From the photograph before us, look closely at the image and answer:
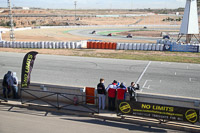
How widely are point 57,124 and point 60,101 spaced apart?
8.50 feet

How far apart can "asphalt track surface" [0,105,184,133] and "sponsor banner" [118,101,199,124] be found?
589mm

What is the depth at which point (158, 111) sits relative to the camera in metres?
10.2

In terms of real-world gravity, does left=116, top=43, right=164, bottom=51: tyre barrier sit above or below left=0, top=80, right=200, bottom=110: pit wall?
above

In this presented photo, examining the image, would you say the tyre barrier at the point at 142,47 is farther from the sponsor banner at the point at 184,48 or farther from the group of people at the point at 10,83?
the group of people at the point at 10,83

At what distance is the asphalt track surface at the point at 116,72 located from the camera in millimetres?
16797


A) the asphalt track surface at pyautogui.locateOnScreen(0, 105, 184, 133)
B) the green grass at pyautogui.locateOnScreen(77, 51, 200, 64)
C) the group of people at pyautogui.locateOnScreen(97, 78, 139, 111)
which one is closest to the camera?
the asphalt track surface at pyautogui.locateOnScreen(0, 105, 184, 133)

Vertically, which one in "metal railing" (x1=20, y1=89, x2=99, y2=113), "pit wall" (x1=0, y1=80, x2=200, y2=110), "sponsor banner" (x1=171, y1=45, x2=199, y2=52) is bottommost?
"metal railing" (x1=20, y1=89, x2=99, y2=113)

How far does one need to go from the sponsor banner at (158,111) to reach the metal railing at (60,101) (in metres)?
1.65

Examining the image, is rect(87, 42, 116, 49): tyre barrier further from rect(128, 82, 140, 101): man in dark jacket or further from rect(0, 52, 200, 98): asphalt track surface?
rect(128, 82, 140, 101): man in dark jacket

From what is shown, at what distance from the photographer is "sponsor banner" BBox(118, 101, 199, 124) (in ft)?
32.0

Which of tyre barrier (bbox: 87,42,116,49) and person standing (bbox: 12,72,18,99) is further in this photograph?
tyre barrier (bbox: 87,42,116,49)

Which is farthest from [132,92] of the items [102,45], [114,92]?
[102,45]

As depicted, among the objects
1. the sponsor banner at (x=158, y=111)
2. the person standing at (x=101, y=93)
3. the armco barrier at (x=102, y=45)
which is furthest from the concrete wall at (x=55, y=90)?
the armco barrier at (x=102, y=45)

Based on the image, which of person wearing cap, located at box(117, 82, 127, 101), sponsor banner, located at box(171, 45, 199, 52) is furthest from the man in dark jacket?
sponsor banner, located at box(171, 45, 199, 52)
